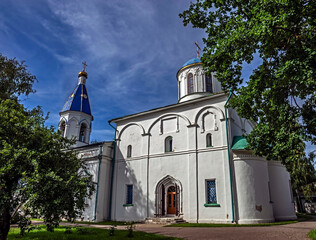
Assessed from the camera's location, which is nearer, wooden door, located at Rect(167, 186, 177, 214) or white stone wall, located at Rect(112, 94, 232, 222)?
white stone wall, located at Rect(112, 94, 232, 222)

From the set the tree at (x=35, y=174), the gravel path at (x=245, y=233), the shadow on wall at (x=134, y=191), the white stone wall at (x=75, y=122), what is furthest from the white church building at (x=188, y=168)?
the tree at (x=35, y=174)

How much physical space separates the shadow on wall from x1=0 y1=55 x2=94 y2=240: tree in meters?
9.45

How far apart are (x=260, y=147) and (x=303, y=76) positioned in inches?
163

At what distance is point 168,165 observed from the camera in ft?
56.6

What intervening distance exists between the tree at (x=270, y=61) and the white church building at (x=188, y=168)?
457 cm

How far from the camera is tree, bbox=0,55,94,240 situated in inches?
275

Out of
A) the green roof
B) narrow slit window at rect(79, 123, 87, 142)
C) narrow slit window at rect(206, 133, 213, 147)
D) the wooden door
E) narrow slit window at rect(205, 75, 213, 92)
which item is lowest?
the wooden door

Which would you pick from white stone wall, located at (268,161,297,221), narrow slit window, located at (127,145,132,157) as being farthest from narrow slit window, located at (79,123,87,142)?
white stone wall, located at (268,161,297,221)

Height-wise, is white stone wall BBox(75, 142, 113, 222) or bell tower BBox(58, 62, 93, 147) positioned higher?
bell tower BBox(58, 62, 93, 147)

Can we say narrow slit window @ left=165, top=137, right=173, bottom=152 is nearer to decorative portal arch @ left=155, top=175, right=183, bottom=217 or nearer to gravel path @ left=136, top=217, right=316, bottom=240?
decorative portal arch @ left=155, top=175, right=183, bottom=217

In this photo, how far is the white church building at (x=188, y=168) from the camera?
1462 centimetres

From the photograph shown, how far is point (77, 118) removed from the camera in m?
25.0

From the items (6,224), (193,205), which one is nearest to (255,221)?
(193,205)

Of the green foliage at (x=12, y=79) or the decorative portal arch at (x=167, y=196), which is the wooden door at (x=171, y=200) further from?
the green foliage at (x=12, y=79)
